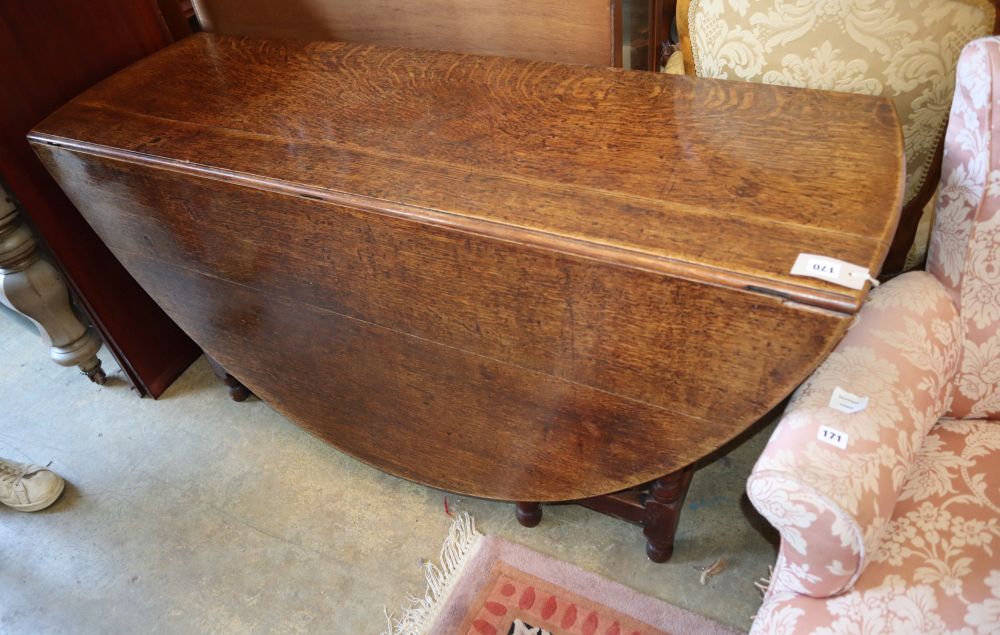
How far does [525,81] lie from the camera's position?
1122 mm

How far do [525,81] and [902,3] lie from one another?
21.0 inches

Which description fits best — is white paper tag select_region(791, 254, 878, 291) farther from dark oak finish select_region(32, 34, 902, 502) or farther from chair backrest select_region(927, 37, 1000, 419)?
chair backrest select_region(927, 37, 1000, 419)

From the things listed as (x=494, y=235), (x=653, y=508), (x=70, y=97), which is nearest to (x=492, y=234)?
(x=494, y=235)

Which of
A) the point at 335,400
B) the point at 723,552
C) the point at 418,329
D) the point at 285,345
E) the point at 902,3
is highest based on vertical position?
the point at 902,3

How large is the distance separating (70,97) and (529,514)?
119 cm

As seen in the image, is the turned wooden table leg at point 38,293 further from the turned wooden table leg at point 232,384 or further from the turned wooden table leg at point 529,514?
the turned wooden table leg at point 529,514

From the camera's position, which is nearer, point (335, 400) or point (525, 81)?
point (525, 81)

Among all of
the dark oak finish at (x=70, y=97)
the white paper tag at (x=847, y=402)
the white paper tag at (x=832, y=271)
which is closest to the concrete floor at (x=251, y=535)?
the dark oak finish at (x=70, y=97)

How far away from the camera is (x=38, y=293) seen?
1.48 m

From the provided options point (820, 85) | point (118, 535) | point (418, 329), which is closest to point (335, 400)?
point (418, 329)

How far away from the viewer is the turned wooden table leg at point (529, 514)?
1.34 metres

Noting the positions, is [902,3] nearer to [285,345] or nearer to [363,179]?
[363,179]

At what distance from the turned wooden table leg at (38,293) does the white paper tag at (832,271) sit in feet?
4.65

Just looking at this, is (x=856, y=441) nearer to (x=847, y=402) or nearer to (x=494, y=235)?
(x=847, y=402)
